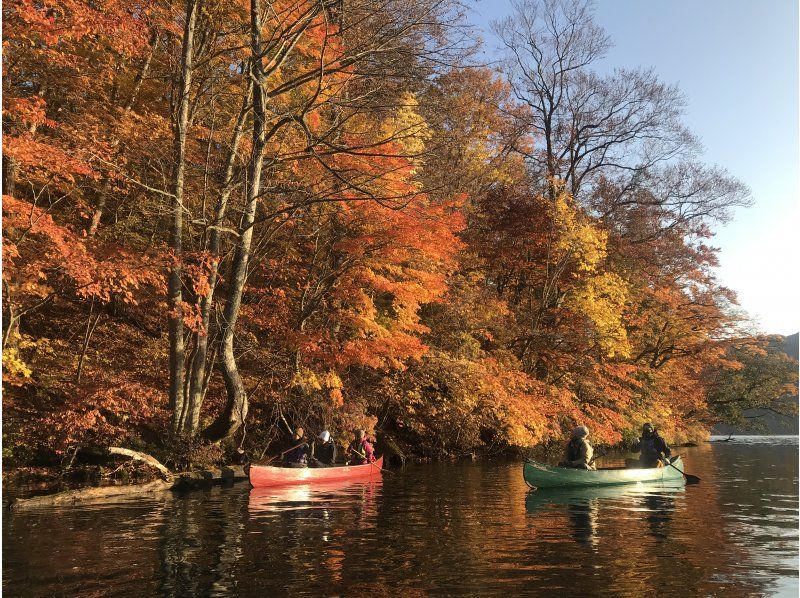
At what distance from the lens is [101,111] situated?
755 inches

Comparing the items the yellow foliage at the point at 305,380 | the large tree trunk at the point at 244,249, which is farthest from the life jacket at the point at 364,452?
the large tree trunk at the point at 244,249

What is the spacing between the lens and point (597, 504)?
1303 cm

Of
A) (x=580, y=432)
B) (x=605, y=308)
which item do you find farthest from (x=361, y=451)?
(x=605, y=308)

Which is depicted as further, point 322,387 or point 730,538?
point 322,387

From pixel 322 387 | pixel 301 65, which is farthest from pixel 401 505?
pixel 301 65

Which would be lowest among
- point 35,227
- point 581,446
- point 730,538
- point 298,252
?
point 730,538

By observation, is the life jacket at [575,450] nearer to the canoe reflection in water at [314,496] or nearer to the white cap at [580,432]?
the white cap at [580,432]

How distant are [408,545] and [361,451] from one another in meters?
11.3

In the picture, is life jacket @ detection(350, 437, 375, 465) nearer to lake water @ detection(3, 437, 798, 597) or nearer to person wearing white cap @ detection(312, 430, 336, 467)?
person wearing white cap @ detection(312, 430, 336, 467)

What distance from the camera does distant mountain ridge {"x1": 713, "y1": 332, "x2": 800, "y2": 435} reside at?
53447 millimetres

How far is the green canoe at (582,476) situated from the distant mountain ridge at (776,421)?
2548cm

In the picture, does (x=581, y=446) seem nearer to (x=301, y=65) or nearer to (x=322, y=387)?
(x=322, y=387)

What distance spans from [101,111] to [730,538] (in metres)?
17.7

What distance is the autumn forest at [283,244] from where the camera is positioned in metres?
14.7
